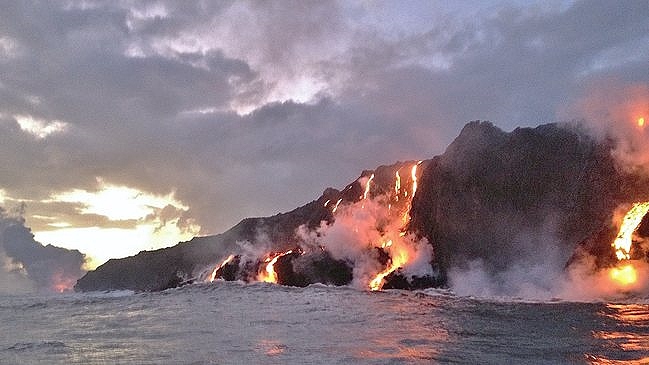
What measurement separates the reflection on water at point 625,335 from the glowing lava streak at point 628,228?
15.3 m

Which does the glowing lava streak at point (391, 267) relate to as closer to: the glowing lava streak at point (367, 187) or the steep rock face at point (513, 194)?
the steep rock face at point (513, 194)

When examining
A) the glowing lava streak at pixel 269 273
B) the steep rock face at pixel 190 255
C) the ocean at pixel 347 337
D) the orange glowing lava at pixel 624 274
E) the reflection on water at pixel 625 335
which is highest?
the steep rock face at pixel 190 255

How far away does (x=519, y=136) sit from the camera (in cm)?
8506

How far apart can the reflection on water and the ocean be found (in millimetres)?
39

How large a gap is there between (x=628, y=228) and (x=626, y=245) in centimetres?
275

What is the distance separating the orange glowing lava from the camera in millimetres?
52812

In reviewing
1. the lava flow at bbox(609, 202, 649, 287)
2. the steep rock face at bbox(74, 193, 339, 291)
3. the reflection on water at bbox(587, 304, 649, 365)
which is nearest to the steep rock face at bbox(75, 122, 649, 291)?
the lava flow at bbox(609, 202, 649, 287)

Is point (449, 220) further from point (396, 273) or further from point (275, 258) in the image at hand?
point (275, 258)

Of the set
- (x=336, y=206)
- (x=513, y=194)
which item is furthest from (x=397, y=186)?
(x=513, y=194)

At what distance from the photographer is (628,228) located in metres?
57.9

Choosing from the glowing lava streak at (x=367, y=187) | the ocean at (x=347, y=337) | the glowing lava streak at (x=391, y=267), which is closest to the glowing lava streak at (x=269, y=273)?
the glowing lava streak at (x=367, y=187)

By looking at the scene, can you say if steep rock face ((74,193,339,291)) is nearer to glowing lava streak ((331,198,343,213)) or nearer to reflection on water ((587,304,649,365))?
glowing lava streak ((331,198,343,213))

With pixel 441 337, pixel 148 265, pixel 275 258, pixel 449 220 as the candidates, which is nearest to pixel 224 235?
pixel 148 265

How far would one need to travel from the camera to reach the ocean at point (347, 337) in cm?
2164
